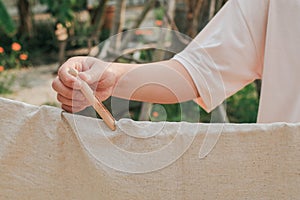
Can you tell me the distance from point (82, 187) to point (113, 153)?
6 cm

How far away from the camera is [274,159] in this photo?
65 cm

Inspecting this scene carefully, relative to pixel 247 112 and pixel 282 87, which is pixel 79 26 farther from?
pixel 282 87

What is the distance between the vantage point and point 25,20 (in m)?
5.49

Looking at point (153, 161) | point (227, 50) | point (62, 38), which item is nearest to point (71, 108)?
point (153, 161)

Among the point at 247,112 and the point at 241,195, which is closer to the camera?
the point at 241,195

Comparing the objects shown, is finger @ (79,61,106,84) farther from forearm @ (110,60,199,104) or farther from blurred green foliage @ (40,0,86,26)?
blurred green foliage @ (40,0,86,26)

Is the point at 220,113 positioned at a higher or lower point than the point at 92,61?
lower

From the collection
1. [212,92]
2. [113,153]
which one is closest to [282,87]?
[212,92]

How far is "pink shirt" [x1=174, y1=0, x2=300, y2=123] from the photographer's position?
0.87 m

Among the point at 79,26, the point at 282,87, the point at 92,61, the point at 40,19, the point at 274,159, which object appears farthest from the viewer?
the point at 40,19

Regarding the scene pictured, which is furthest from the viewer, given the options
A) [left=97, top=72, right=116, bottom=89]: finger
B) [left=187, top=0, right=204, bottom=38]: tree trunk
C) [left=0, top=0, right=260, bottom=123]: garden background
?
[left=0, top=0, right=260, bottom=123]: garden background

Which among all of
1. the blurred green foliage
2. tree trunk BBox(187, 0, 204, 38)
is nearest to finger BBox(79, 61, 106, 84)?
tree trunk BBox(187, 0, 204, 38)

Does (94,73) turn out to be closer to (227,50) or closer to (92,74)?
(92,74)

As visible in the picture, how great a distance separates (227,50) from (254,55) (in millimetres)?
49
